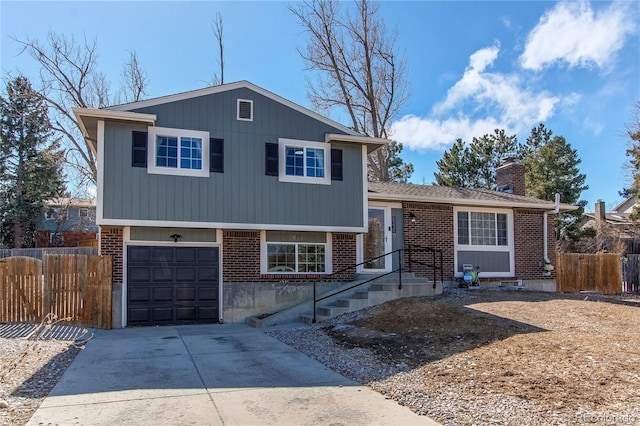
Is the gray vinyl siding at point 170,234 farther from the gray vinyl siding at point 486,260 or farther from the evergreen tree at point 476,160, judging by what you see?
the evergreen tree at point 476,160

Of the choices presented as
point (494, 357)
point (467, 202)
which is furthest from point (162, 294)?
point (467, 202)

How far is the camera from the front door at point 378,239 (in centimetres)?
1405

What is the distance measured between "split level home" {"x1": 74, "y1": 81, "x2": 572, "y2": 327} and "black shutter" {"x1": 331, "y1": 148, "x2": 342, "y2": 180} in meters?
0.03

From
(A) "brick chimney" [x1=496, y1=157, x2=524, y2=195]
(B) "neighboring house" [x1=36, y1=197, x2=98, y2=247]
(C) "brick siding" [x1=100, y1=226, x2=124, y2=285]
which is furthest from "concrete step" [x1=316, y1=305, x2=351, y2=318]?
(B) "neighboring house" [x1=36, y1=197, x2=98, y2=247]

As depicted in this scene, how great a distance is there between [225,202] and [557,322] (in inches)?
301

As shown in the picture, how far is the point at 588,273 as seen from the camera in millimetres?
16969

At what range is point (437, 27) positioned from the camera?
14859 millimetres

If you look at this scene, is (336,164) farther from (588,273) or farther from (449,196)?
(588,273)

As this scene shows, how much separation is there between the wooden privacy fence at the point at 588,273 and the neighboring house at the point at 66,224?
24731 mm

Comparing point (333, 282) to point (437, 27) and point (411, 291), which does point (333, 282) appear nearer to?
point (411, 291)

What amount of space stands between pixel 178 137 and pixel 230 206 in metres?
2.07

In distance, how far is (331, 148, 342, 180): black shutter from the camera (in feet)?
42.7

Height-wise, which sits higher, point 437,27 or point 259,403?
point 437,27

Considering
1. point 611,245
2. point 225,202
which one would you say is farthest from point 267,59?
point 611,245
